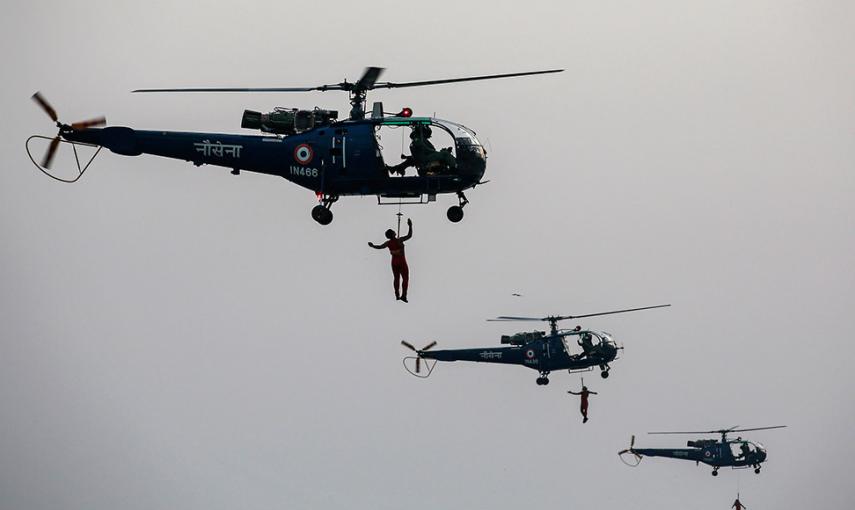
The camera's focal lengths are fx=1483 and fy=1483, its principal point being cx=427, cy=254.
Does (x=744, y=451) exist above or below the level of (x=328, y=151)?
below

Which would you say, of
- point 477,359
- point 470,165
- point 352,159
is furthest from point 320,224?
point 477,359

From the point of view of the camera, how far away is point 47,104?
43.3 metres

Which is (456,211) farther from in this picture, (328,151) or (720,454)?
(720,454)

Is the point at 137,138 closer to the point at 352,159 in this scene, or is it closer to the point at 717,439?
the point at 352,159

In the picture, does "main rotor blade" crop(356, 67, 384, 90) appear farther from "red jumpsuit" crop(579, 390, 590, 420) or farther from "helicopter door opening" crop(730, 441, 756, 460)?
"helicopter door opening" crop(730, 441, 756, 460)

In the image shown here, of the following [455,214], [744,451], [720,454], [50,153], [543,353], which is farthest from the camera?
[744,451]

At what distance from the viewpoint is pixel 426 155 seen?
44.5 m

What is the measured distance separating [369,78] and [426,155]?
286cm

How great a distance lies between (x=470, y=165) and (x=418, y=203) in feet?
6.49

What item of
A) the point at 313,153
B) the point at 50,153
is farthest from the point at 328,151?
the point at 50,153

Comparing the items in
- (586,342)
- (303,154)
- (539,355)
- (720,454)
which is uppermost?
(303,154)

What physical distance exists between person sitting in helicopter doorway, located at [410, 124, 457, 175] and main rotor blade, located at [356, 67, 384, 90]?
6.17 ft

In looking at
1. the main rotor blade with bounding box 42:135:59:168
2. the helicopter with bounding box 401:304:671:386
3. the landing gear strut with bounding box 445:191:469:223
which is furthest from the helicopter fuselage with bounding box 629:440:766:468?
the main rotor blade with bounding box 42:135:59:168

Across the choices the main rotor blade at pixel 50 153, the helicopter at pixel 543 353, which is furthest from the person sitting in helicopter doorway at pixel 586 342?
the main rotor blade at pixel 50 153
